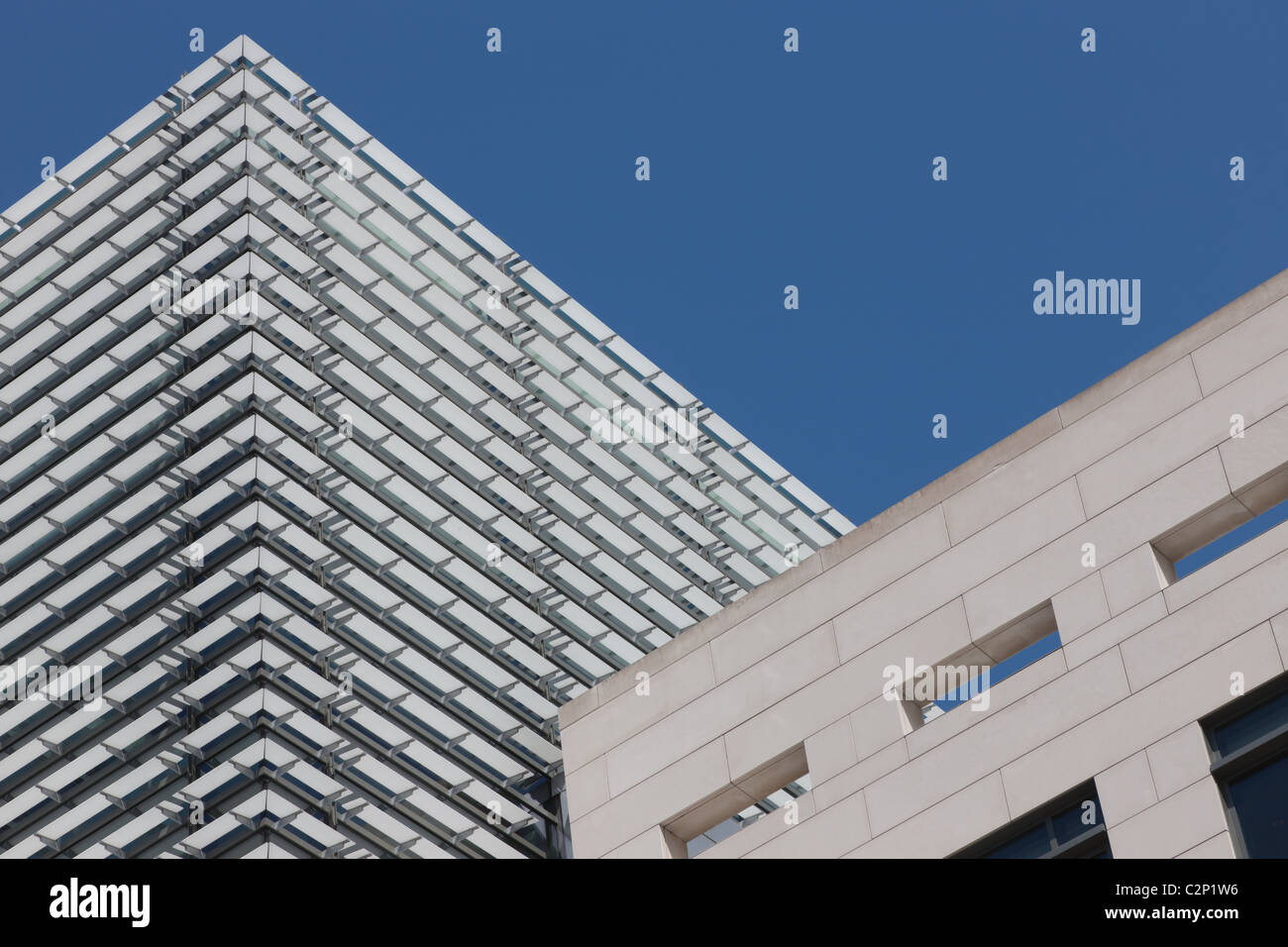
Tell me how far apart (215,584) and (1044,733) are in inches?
656

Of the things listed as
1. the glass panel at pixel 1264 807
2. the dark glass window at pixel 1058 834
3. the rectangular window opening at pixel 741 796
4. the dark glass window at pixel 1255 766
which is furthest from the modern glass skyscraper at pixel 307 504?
the glass panel at pixel 1264 807

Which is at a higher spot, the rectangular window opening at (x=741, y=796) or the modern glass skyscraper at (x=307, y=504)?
the modern glass skyscraper at (x=307, y=504)

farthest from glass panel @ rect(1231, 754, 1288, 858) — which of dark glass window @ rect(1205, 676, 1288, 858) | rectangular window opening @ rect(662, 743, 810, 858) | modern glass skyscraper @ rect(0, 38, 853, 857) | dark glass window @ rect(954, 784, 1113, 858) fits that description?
modern glass skyscraper @ rect(0, 38, 853, 857)

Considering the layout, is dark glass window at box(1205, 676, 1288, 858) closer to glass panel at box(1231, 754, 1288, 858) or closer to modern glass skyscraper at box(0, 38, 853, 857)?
glass panel at box(1231, 754, 1288, 858)

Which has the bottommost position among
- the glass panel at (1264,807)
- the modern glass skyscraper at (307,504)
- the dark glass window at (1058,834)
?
the glass panel at (1264,807)

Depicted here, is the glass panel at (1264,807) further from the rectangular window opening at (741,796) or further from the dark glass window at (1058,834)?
the rectangular window opening at (741,796)

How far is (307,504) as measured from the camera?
35.9m

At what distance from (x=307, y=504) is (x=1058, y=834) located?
17714mm

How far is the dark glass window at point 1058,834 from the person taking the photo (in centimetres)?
2139

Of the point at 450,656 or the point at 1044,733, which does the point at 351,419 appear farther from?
the point at 1044,733

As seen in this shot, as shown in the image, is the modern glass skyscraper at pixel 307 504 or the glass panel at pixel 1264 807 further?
the modern glass skyscraper at pixel 307 504

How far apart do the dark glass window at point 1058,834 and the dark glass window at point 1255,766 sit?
1.39m

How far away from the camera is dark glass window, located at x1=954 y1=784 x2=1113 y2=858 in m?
21.4
